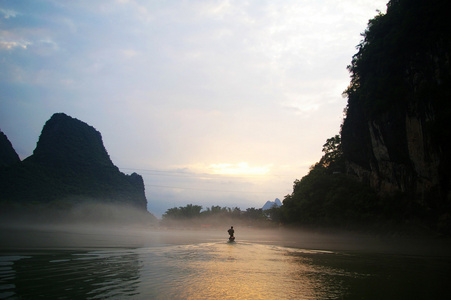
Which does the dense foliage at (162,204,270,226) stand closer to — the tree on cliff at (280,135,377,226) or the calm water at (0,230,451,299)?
the tree on cliff at (280,135,377,226)

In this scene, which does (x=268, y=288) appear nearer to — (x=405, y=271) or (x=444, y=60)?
(x=405, y=271)

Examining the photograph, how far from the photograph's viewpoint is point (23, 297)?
4906 mm

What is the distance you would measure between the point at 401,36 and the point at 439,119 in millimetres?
9756

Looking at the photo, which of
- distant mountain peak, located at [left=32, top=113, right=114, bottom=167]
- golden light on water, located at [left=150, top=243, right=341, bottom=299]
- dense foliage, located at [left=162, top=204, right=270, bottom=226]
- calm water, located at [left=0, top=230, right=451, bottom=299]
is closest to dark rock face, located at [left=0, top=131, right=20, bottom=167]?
distant mountain peak, located at [left=32, top=113, right=114, bottom=167]

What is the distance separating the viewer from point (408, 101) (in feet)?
88.1

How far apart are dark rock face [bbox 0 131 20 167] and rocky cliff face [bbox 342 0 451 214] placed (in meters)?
84.2

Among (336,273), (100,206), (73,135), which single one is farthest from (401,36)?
(73,135)

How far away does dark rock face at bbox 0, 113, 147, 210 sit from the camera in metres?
62.9

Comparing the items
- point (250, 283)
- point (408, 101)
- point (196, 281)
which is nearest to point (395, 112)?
point (408, 101)

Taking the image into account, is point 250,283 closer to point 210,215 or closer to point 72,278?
point 72,278

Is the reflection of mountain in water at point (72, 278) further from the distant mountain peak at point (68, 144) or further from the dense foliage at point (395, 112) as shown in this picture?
the distant mountain peak at point (68, 144)

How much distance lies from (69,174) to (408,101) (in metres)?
79.9

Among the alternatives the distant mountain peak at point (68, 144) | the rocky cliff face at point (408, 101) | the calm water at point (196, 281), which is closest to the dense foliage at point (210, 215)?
Answer: the distant mountain peak at point (68, 144)

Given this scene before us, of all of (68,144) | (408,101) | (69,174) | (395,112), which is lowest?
(69,174)
